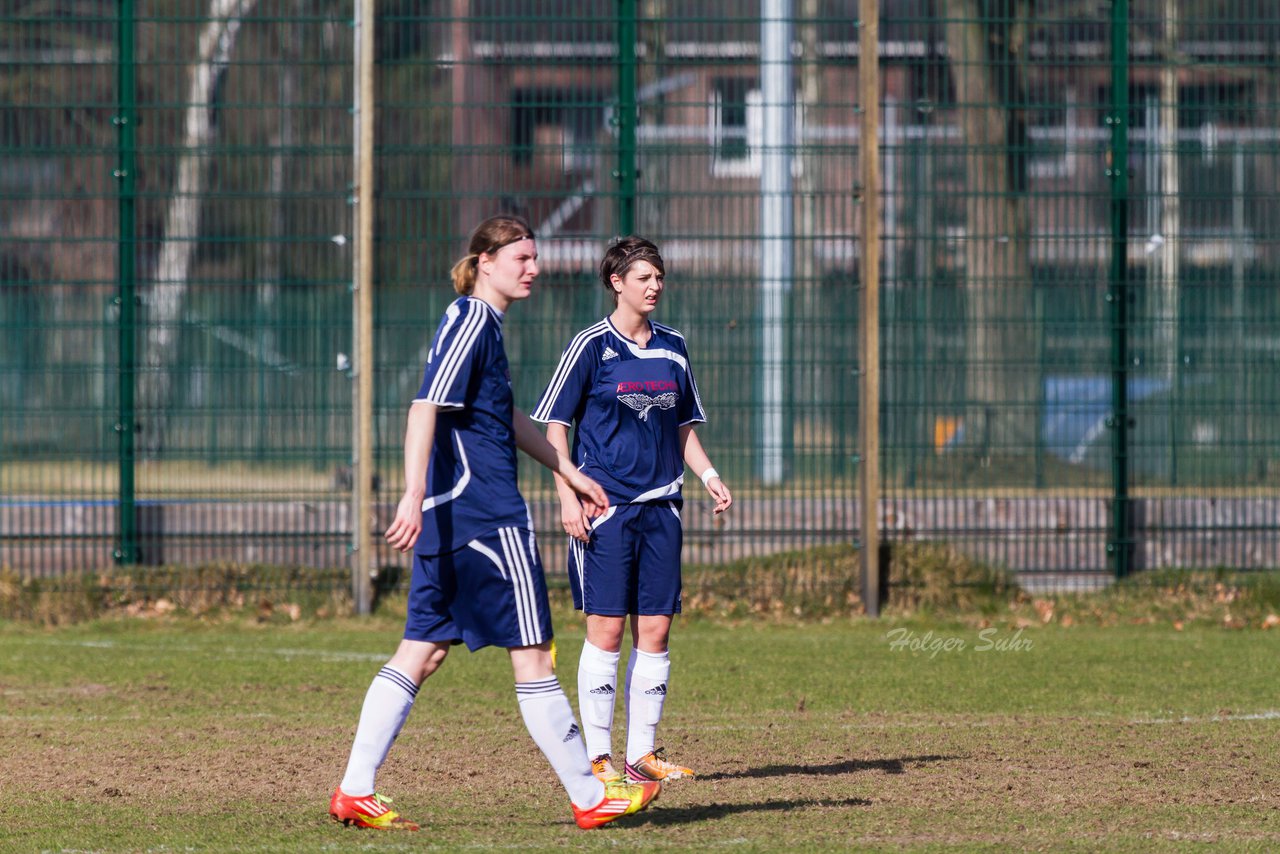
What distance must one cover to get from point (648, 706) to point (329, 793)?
1.27 meters

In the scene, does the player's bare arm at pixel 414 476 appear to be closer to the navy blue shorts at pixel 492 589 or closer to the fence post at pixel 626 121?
the navy blue shorts at pixel 492 589

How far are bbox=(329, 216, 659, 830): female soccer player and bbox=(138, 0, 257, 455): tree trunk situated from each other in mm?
6681

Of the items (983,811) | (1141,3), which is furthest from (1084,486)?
(983,811)

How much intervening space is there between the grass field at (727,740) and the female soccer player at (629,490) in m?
0.41

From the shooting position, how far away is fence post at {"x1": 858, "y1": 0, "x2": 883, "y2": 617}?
1202cm

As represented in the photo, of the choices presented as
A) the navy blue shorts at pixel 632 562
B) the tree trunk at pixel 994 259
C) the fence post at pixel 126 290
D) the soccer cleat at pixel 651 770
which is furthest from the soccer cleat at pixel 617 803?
the fence post at pixel 126 290

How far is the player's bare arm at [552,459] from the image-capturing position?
6051 mm

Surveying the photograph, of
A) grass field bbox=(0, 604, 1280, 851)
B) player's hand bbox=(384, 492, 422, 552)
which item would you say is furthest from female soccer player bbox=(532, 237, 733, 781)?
player's hand bbox=(384, 492, 422, 552)

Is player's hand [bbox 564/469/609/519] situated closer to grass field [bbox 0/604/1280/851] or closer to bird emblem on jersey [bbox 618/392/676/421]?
bird emblem on jersey [bbox 618/392/676/421]

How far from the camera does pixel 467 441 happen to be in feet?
19.2

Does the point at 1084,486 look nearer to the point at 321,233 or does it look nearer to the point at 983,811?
the point at 321,233

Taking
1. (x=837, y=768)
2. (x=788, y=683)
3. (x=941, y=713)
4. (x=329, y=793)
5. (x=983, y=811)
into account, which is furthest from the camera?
(x=788, y=683)

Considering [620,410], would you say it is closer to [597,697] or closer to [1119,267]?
[597,697]

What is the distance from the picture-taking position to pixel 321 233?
12250 millimetres
